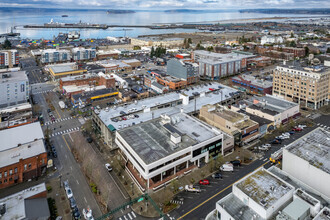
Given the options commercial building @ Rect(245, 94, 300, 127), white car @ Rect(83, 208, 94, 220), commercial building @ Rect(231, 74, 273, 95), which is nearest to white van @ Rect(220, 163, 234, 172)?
commercial building @ Rect(245, 94, 300, 127)

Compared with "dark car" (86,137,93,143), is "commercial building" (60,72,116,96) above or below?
above

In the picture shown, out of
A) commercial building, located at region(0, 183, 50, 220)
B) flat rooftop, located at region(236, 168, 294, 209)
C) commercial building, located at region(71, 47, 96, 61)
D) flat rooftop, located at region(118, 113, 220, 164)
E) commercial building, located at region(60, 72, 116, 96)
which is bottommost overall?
commercial building, located at region(0, 183, 50, 220)

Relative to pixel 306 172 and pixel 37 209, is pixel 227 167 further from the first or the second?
pixel 37 209

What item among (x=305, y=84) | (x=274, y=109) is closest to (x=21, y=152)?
(x=274, y=109)

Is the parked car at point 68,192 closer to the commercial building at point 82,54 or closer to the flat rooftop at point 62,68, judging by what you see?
the flat rooftop at point 62,68

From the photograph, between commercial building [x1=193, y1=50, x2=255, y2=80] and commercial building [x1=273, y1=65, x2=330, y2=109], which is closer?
commercial building [x1=273, y1=65, x2=330, y2=109]

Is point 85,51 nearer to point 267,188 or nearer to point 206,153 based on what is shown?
point 206,153

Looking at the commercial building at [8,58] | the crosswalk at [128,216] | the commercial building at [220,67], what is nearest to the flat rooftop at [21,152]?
the crosswalk at [128,216]

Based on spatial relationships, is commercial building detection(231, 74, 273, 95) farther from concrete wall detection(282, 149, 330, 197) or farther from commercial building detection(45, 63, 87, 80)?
commercial building detection(45, 63, 87, 80)
